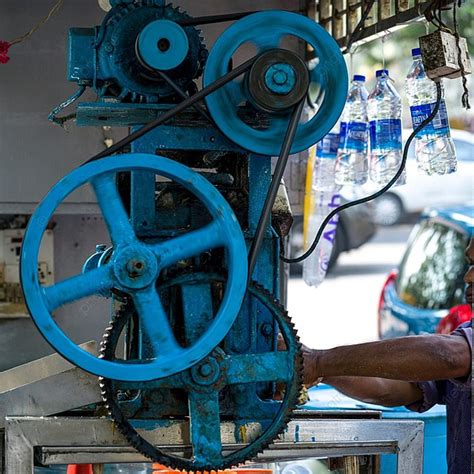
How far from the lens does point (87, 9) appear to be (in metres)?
3.71

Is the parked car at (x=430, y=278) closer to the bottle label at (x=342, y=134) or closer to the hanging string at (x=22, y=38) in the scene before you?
the bottle label at (x=342, y=134)

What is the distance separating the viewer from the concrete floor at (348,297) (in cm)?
952

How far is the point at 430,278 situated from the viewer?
21.4 feet

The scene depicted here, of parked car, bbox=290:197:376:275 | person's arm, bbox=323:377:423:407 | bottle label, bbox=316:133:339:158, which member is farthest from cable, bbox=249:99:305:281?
parked car, bbox=290:197:376:275

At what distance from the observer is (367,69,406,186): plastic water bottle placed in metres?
3.34

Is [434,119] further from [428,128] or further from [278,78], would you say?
[278,78]

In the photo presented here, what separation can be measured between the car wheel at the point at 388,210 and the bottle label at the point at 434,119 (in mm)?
10883

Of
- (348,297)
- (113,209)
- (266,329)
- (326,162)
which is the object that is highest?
(326,162)

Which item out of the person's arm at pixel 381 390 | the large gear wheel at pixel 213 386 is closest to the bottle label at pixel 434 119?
the person's arm at pixel 381 390

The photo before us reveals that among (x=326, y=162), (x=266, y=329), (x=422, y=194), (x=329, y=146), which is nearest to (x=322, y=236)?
(x=326, y=162)

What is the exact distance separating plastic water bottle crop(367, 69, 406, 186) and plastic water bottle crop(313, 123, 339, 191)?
256 mm

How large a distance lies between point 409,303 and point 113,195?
4.86m

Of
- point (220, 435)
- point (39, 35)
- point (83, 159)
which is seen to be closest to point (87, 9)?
point (39, 35)

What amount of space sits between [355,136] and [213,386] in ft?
5.72
